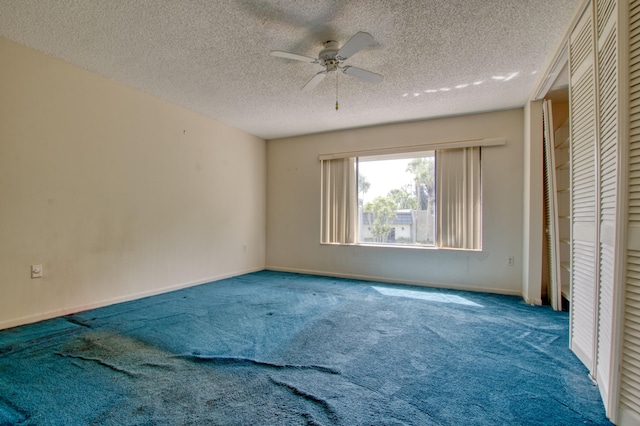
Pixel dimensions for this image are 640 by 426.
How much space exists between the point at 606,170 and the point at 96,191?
426 centimetres

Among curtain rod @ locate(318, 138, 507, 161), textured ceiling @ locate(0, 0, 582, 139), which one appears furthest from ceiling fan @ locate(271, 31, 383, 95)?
curtain rod @ locate(318, 138, 507, 161)

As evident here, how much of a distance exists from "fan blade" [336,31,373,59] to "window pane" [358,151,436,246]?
266 cm

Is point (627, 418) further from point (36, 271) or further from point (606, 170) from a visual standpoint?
point (36, 271)

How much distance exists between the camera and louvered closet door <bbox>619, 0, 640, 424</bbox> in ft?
4.35

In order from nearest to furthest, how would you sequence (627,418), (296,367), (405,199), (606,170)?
(627,418) < (606,170) < (296,367) < (405,199)

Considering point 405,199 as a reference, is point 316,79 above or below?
above

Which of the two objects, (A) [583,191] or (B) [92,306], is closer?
(A) [583,191]

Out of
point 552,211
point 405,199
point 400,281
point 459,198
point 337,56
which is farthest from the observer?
point 405,199

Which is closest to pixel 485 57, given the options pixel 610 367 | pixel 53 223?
pixel 610 367

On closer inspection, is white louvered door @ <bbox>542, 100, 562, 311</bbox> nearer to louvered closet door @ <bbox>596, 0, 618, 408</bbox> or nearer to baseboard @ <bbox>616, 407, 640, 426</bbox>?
louvered closet door @ <bbox>596, 0, 618, 408</bbox>

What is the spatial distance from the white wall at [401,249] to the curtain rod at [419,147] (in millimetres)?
79

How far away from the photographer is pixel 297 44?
258cm

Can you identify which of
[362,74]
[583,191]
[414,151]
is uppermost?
[362,74]

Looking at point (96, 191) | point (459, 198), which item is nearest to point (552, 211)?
point (459, 198)
